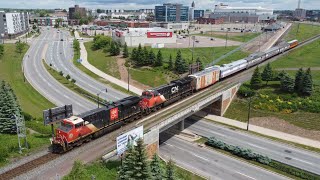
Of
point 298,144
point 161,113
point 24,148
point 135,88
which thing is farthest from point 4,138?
point 298,144

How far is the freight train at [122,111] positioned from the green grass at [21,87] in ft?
72.9

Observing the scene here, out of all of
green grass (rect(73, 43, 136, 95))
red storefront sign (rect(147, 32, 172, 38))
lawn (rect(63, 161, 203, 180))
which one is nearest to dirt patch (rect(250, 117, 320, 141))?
green grass (rect(73, 43, 136, 95))

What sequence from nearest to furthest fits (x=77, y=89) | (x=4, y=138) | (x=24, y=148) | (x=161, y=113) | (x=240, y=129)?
1. (x=24, y=148)
2. (x=4, y=138)
3. (x=161, y=113)
4. (x=240, y=129)
5. (x=77, y=89)

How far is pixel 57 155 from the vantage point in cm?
3400

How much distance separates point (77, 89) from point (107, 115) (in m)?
39.2

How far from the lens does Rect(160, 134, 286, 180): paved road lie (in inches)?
1601

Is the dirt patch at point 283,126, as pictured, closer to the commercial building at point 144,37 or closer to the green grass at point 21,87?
the green grass at point 21,87

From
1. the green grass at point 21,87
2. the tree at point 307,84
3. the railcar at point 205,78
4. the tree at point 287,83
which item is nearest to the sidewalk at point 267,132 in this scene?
the railcar at point 205,78

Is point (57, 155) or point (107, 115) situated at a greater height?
point (107, 115)

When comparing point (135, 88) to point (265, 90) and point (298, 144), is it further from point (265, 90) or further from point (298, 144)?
point (298, 144)

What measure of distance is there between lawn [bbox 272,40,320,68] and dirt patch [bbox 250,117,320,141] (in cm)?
3455

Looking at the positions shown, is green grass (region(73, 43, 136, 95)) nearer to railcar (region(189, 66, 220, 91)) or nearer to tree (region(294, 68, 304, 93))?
railcar (region(189, 66, 220, 91))

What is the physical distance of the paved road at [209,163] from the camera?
40.7 meters

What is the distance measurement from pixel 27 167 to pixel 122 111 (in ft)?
52.1
